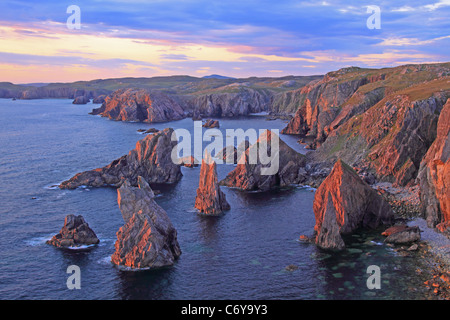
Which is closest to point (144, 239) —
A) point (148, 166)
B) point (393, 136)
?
point (148, 166)

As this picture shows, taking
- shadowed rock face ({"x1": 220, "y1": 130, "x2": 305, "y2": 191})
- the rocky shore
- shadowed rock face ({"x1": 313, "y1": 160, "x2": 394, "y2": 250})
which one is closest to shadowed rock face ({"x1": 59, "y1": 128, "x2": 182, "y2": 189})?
the rocky shore

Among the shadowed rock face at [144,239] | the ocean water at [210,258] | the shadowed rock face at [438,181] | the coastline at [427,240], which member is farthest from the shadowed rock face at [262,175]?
the shadowed rock face at [144,239]

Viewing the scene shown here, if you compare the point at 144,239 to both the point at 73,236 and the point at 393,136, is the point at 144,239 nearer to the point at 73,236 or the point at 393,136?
the point at 73,236

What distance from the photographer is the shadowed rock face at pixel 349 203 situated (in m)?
96.9

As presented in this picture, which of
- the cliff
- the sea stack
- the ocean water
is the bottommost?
the ocean water

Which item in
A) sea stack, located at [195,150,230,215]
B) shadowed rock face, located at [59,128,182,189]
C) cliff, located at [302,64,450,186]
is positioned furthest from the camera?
shadowed rock face, located at [59,128,182,189]

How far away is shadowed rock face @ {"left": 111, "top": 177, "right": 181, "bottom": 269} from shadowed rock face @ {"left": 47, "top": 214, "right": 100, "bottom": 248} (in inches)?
423

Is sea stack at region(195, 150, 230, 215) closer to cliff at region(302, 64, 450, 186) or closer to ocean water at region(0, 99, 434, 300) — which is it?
ocean water at region(0, 99, 434, 300)

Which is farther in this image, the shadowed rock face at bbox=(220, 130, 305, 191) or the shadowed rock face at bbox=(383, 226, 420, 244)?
the shadowed rock face at bbox=(220, 130, 305, 191)

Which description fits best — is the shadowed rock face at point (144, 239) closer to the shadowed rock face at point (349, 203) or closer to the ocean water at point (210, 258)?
the ocean water at point (210, 258)

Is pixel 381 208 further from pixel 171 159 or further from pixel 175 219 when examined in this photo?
pixel 171 159

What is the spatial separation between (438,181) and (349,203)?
1962 centimetres

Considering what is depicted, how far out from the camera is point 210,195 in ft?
373

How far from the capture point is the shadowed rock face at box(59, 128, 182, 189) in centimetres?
14425
